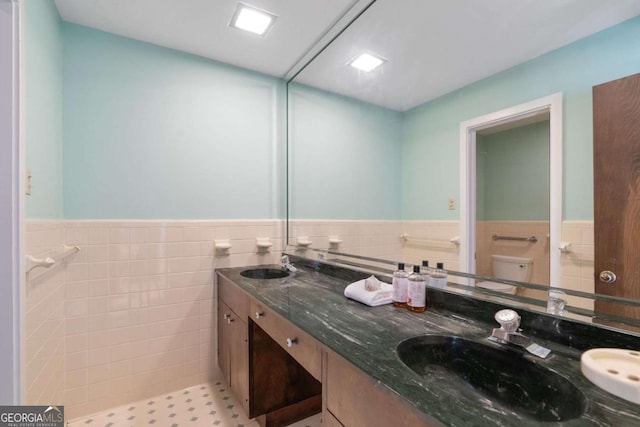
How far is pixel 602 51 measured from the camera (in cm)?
98

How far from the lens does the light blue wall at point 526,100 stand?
971 mm

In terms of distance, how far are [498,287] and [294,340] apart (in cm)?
85

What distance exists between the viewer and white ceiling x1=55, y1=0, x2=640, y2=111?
1.21 meters

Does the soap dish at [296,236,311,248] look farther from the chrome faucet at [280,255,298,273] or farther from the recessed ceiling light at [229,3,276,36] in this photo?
the recessed ceiling light at [229,3,276,36]

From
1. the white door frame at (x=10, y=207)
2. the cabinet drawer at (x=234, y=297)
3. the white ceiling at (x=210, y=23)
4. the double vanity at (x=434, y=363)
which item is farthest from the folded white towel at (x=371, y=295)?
the white ceiling at (x=210, y=23)

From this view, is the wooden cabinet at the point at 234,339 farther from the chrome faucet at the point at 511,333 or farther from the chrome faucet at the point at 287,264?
the chrome faucet at the point at 511,333

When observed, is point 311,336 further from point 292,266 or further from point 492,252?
point 292,266

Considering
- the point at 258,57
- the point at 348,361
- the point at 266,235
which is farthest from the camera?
the point at 266,235

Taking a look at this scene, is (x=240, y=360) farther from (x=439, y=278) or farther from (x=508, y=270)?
(x=508, y=270)

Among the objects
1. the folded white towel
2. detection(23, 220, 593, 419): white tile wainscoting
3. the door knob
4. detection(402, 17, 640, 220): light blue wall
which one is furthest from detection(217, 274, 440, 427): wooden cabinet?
detection(402, 17, 640, 220): light blue wall

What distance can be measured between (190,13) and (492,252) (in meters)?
2.11

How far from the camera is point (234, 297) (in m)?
1.79

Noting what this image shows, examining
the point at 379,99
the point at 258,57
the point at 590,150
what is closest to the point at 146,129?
the point at 258,57

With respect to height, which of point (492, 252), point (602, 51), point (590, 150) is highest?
point (602, 51)
